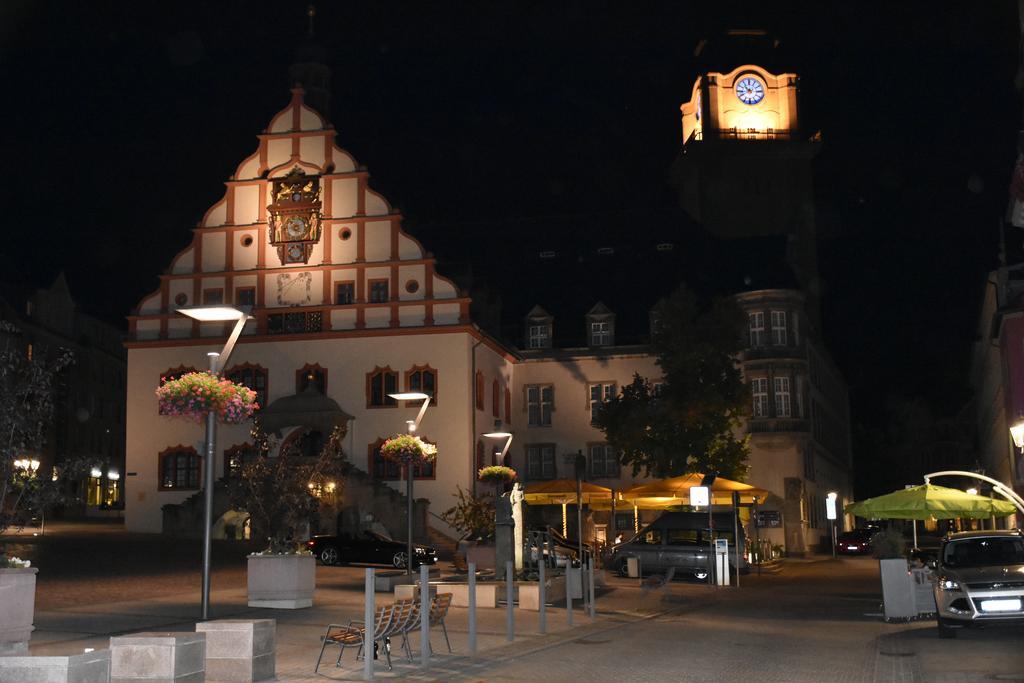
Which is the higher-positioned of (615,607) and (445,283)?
(445,283)

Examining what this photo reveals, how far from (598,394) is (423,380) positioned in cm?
1162

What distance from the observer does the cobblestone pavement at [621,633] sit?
595 inches

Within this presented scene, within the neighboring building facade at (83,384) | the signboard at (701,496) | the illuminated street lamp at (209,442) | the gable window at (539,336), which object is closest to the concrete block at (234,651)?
the illuminated street lamp at (209,442)

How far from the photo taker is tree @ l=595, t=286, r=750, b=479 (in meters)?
48.0

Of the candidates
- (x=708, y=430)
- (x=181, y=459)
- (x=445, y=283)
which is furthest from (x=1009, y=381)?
(x=181, y=459)

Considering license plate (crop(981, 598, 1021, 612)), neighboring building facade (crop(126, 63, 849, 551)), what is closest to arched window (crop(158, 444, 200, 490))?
neighboring building facade (crop(126, 63, 849, 551))

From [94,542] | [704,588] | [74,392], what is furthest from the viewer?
[74,392]

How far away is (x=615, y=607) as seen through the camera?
86.6ft

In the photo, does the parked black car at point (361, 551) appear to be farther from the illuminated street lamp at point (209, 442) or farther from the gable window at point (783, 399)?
the illuminated street lamp at point (209, 442)

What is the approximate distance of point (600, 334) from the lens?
193ft

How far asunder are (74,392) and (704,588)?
2008 inches

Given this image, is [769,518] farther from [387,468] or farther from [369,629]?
[369,629]

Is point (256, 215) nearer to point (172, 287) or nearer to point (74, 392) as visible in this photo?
point (172, 287)

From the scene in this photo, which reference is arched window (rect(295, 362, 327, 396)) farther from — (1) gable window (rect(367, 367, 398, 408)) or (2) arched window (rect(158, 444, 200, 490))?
(2) arched window (rect(158, 444, 200, 490))
